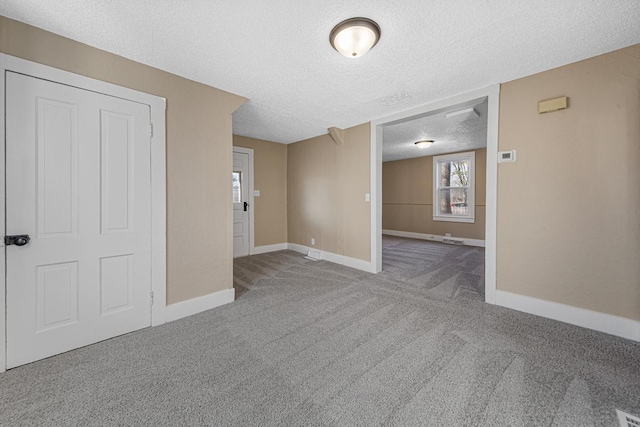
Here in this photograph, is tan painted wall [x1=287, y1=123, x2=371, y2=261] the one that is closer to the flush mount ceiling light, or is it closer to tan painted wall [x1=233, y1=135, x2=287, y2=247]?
tan painted wall [x1=233, y1=135, x2=287, y2=247]

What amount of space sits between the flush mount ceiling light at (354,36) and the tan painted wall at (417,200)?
5620mm

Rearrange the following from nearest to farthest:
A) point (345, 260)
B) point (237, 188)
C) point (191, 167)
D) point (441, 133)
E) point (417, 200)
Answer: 1. point (191, 167)
2. point (345, 260)
3. point (441, 133)
4. point (237, 188)
5. point (417, 200)

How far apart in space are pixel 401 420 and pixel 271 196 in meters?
4.59

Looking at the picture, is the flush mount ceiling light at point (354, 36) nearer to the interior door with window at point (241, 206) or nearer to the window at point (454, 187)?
the interior door with window at point (241, 206)

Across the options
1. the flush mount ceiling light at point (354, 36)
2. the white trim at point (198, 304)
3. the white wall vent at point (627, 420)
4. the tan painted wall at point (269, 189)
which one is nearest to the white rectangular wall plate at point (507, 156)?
the flush mount ceiling light at point (354, 36)

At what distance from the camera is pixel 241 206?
4.93m

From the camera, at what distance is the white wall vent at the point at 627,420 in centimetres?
124

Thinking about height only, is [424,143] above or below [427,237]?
above

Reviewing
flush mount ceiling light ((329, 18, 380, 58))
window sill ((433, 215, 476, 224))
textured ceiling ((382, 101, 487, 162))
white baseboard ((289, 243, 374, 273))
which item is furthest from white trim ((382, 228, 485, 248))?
flush mount ceiling light ((329, 18, 380, 58))

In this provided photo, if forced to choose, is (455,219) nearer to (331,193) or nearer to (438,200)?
(438,200)

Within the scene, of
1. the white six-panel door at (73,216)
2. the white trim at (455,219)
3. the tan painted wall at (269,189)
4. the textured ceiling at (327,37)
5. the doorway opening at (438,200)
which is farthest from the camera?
the white trim at (455,219)

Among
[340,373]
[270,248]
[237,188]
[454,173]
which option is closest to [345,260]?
[270,248]

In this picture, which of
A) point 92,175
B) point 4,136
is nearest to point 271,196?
point 92,175

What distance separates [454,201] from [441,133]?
2.66 m
